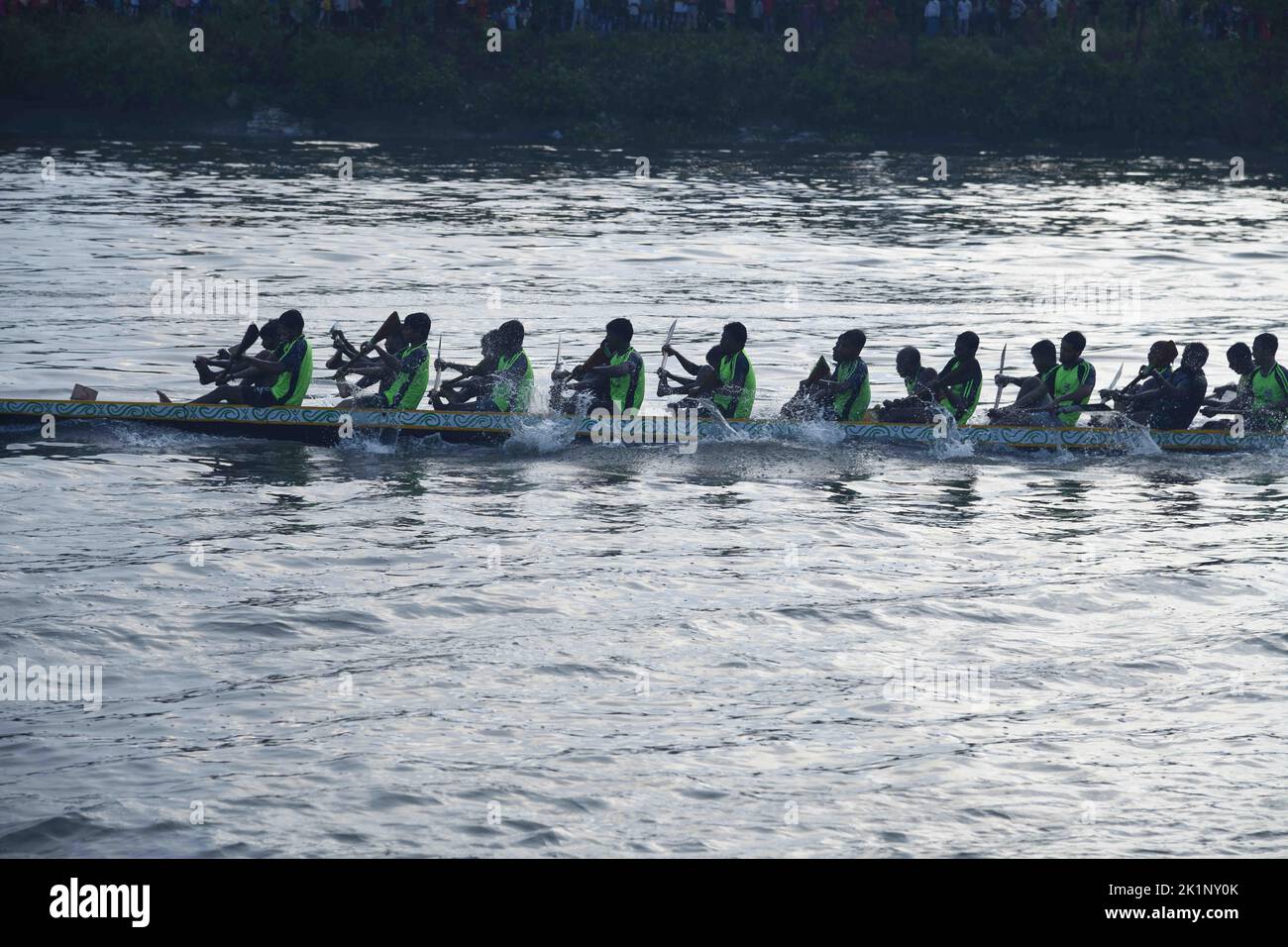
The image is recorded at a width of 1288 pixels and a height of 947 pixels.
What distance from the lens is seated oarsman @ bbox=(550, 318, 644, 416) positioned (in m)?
20.9

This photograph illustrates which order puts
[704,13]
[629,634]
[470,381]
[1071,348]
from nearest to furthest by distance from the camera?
1. [629,634]
2. [1071,348]
3. [470,381]
4. [704,13]

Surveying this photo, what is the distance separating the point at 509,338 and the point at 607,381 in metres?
1.28

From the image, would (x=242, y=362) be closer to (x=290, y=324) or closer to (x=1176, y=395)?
(x=290, y=324)

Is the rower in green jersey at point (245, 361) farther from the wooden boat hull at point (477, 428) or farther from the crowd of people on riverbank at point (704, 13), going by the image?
the crowd of people on riverbank at point (704, 13)

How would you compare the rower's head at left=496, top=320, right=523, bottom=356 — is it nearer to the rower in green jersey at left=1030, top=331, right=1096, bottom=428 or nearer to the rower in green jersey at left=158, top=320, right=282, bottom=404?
the rower in green jersey at left=158, top=320, right=282, bottom=404

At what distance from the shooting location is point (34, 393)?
78.3 feet

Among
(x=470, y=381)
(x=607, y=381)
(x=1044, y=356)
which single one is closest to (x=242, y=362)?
(x=470, y=381)

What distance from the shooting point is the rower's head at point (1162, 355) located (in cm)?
2116

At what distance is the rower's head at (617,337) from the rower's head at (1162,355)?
618 cm

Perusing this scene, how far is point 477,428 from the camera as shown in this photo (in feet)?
69.2

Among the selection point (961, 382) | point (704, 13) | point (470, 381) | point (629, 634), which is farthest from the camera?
point (704, 13)

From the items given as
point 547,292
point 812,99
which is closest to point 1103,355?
point 547,292

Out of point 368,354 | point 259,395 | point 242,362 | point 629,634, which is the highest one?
point 368,354

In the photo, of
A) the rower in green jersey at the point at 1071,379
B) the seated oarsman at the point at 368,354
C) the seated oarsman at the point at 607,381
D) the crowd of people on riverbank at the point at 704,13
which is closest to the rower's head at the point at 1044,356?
the rower in green jersey at the point at 1071,379
